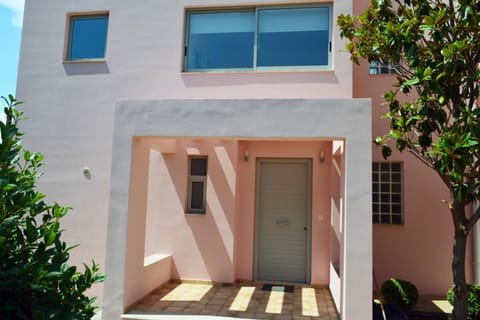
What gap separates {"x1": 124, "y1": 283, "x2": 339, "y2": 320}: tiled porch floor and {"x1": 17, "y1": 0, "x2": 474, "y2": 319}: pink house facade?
44cm

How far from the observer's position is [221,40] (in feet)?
28.2

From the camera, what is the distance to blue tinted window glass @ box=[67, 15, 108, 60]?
9195 millimetres

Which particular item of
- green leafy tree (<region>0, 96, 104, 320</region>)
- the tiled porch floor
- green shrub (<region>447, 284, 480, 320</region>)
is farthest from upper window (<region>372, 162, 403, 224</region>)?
green leafy tree (<region>0, 96, 104, 320</region>)

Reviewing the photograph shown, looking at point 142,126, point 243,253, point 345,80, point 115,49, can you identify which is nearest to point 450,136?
point 345,80

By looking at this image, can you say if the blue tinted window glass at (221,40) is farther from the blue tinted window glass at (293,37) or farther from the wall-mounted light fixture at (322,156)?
the wall-mounted light fixture at (322,156)

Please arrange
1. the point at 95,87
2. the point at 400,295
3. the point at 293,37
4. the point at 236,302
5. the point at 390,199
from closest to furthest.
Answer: the point at 400,295, the point at 236,302, the point at 293,37, the point at 95,87, the point at 390,199

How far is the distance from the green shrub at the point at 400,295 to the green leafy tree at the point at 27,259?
6.46m

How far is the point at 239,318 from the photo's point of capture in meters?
6.29

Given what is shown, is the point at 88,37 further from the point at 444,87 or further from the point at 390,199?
the point at 390,199

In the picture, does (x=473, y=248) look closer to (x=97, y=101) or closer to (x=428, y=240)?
(x=428, y=240)

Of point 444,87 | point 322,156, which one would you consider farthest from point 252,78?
point 444,87

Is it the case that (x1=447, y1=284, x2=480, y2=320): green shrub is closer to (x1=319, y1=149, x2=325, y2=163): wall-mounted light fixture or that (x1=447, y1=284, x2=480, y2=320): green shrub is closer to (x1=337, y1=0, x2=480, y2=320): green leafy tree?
(x1=337, y1=0, x2=480, y2=320): green leafy tree

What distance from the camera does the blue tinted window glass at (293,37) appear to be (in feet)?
26.9

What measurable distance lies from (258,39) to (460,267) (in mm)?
6468
